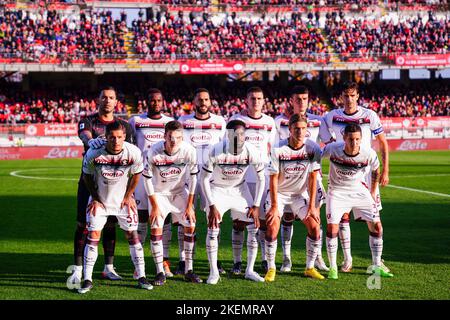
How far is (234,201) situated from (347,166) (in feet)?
5.27

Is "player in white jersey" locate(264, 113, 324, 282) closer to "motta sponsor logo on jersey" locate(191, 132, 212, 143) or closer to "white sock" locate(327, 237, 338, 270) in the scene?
"white sock" locate(327, 237, 338, 270)

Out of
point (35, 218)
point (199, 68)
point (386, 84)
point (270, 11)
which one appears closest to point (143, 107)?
point (199, 68)

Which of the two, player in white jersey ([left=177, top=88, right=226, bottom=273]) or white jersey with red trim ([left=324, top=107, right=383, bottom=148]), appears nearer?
player in white jersey ([left=177, top=88, right=226, bottom=273])

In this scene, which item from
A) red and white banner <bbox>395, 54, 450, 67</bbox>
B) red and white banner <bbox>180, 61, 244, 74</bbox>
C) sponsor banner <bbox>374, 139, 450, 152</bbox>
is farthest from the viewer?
red and white banner <bbox>395, 54, 450, 67</bbox>

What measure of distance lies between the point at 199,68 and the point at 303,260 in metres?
35.8

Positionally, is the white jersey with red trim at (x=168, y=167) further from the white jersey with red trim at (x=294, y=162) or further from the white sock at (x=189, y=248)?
the white jersey with red trim at (x=294, y=162)

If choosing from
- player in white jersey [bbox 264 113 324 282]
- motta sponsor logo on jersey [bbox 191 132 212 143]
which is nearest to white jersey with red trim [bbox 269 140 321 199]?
player in white jersey [bbox 264 113 324 282]

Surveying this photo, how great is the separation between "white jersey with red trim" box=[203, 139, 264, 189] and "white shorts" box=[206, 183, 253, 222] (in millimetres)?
81

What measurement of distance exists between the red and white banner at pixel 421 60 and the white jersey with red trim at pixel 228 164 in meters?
40.9

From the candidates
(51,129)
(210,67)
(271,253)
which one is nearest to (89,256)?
(271,253)

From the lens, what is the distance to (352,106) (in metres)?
9.45

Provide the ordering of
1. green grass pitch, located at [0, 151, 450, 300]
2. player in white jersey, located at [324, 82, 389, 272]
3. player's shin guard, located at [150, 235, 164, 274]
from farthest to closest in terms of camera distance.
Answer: player in white jersey, located at [324, 82, 389, 272], player's shin guard, located at [150, 235, 164, 274], green grass pitch, located at [0, 151, 450, 300]

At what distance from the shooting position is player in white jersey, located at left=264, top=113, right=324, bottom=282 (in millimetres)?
8672

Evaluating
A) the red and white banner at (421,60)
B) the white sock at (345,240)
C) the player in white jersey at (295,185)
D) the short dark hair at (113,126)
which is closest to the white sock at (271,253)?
the player in white jersey at (295,185)
